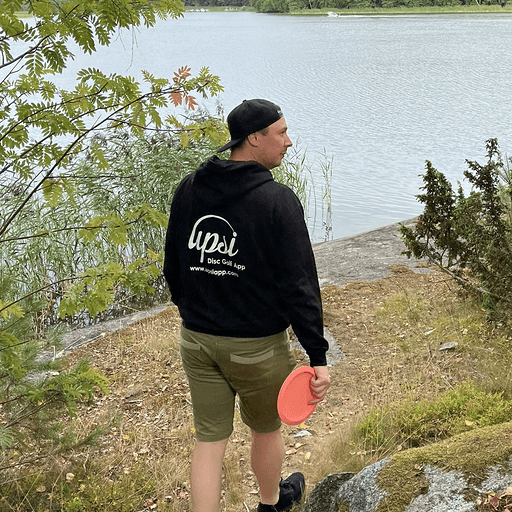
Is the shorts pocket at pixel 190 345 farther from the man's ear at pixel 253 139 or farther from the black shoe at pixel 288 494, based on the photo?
the black shoe at pixel 288 494

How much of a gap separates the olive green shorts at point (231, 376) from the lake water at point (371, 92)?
126 cm

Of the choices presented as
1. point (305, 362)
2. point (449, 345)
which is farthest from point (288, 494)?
point (449, 345)

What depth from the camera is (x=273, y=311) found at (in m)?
2.78

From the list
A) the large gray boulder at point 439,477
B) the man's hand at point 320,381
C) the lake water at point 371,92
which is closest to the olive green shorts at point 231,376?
the man's hand at point 320,381

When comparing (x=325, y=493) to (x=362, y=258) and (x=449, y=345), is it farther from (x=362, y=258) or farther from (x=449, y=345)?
(x=362, y=258)

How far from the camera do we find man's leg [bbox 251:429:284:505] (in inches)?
121

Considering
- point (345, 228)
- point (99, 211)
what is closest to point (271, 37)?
point (345, 228)

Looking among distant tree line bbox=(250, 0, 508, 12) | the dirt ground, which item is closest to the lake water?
the dirt ground

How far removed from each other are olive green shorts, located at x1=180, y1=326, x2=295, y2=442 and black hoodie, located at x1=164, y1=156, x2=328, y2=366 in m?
0.06

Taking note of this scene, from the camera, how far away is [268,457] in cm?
310

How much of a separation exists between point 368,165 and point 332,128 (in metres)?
3.59

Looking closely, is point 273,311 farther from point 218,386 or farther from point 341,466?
point 341,466

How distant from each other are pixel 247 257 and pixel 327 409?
2564 mm

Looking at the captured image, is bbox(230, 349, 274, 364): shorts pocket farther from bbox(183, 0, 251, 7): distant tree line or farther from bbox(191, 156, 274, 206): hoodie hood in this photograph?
bbox(183, 0, 251, 7): distant tree line
